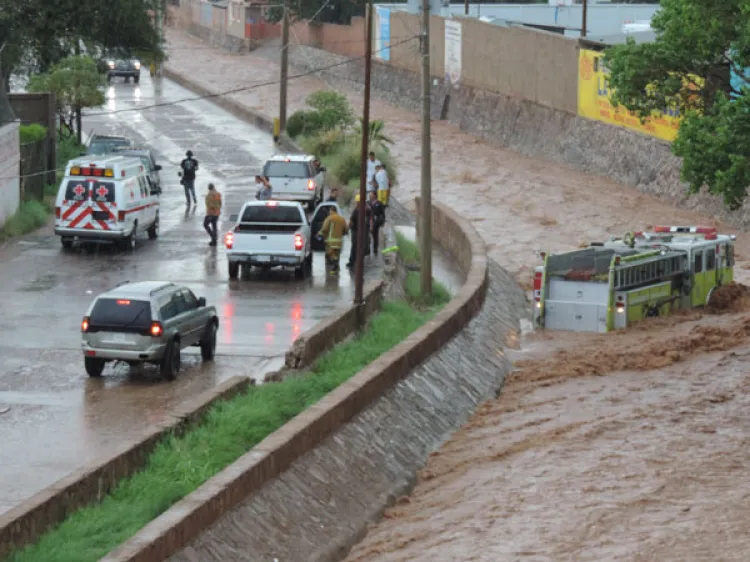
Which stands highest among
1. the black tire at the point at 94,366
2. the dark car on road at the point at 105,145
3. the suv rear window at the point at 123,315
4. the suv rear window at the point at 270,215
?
the dark car on road at the point at 105,145

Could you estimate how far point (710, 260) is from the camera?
32125 mm

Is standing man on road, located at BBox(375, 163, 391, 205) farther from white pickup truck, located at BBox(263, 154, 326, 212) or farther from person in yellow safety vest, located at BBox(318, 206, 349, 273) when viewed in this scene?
person in yellow safety vest, located at BBox(318, 206, 349, 273)

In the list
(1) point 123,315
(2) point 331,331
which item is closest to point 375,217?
(2) point 331,331

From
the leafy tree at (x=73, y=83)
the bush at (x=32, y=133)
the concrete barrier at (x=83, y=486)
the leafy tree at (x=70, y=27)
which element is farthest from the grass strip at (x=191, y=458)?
the leafy tree at (x=70, y=27)

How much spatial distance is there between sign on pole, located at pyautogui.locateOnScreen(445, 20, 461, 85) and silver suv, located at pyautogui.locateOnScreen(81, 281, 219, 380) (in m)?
47.0

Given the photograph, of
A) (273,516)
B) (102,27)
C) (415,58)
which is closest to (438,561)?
(273,516)

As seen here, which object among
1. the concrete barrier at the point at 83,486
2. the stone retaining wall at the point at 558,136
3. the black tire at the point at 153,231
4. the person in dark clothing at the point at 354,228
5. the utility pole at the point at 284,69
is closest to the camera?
the concrete barrier at the point at 83,486

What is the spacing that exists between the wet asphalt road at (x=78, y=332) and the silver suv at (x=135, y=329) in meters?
0.42

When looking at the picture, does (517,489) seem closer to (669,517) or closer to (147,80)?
(669,517)

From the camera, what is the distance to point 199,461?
17719 millimetres

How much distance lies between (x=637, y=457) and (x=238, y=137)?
45574 mm

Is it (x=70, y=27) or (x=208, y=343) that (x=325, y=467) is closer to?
(x=208, y=343)

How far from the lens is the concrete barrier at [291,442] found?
47.3 ft

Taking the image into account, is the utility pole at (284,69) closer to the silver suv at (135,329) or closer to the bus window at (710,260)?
the bus window at (710,260)
